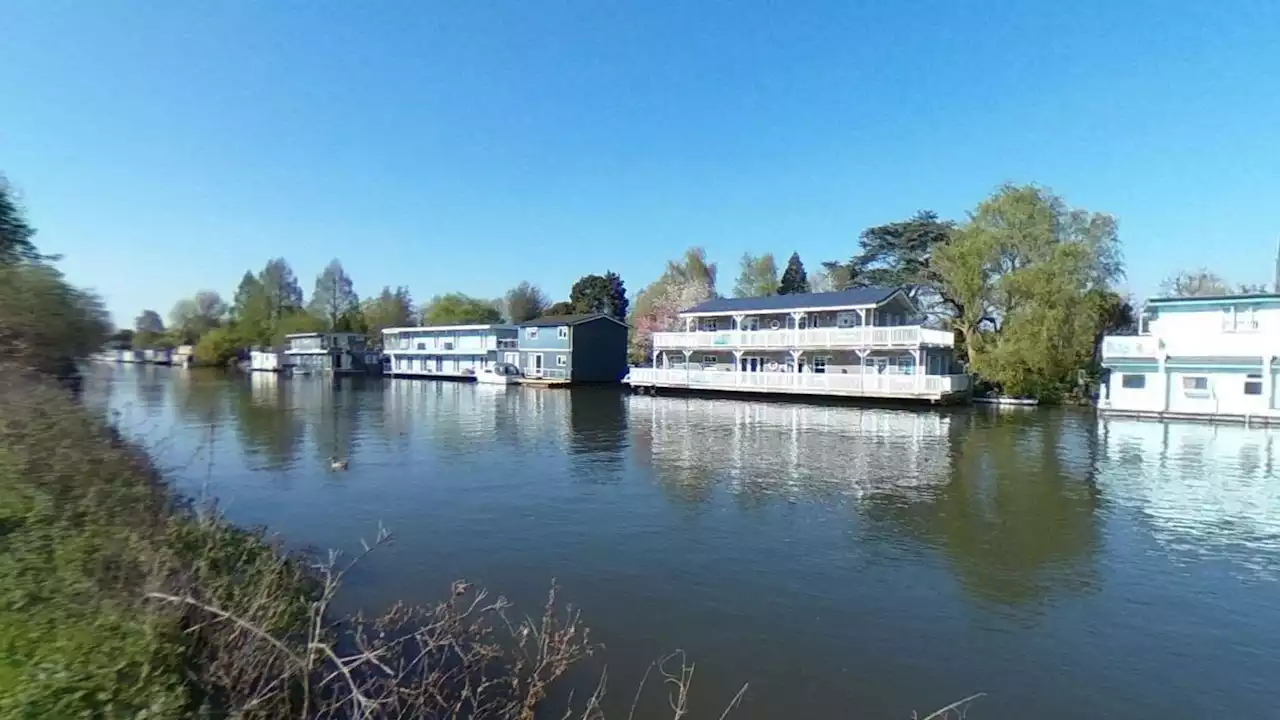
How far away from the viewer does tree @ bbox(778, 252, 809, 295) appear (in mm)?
65062

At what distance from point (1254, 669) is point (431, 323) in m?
85.4

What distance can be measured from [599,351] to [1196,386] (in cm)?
3747

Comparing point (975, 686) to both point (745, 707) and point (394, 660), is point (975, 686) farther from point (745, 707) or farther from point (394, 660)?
point (394, 660)

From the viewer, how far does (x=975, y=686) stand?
7.01m

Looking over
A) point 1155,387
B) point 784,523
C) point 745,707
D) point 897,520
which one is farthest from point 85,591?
point 1155,387

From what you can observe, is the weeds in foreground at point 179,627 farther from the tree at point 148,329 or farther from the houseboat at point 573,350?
the tree at point 148,329

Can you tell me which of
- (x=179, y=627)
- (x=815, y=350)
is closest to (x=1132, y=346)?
(x=815, y=350)

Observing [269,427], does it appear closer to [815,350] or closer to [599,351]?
[815,350]

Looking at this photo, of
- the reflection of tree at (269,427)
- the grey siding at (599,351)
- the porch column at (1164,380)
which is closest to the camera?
the reflection of tree at (269,427)

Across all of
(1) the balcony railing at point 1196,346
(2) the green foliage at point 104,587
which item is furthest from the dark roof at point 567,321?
(2) the green foliage at point 104,587

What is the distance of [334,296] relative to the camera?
93.1 meters

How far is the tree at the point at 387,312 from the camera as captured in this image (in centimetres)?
8806

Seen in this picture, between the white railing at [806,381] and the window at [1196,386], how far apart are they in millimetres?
9073


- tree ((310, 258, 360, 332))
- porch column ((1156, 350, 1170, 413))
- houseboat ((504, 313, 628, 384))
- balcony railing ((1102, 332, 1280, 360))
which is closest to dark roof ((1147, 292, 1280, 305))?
balcony railing ((1102, 332, 1280, 360))
